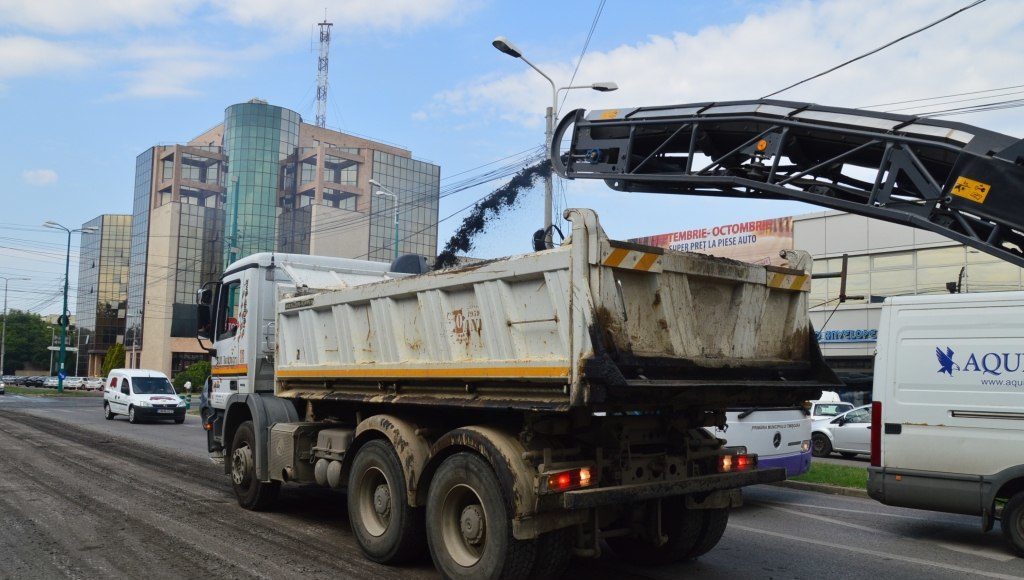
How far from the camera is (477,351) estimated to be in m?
5.92

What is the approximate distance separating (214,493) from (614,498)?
679 cm

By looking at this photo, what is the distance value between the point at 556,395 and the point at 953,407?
16.2ft

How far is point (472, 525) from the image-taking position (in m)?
5.59

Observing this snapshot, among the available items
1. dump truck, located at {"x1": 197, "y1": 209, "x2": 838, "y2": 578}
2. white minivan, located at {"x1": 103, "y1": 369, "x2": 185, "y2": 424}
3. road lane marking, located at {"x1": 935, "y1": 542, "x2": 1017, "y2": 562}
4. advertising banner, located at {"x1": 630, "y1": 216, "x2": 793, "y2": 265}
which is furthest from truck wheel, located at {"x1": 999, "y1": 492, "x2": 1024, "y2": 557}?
white minivan, located at {"x1": 103, "y1": 369, "x2": 185, "y2": 424}

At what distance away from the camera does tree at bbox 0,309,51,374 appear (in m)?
125

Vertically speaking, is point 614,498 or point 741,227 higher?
point 741,227

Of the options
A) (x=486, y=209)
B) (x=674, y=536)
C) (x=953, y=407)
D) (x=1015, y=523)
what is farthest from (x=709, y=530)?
(x=486, y=209)

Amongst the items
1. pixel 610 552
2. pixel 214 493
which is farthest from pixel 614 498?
pixel 214 493

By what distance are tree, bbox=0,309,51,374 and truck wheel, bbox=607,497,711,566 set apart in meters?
140

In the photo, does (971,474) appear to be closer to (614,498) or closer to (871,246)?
(614,498)

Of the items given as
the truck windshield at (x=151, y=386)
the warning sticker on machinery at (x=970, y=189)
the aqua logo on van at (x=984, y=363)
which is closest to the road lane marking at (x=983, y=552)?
the aqua logo on van at (x=984, y=363)

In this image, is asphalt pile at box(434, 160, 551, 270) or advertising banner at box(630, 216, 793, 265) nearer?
asphalt pile at box(434, 160, 551, 270)

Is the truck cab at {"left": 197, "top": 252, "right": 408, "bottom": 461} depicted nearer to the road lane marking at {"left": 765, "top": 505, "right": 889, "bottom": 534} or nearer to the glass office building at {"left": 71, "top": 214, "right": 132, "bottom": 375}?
the road lane marking at {"left": 765, "top": 505, "right": 889, "bottom": 534}

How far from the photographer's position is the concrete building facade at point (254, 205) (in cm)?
8612
